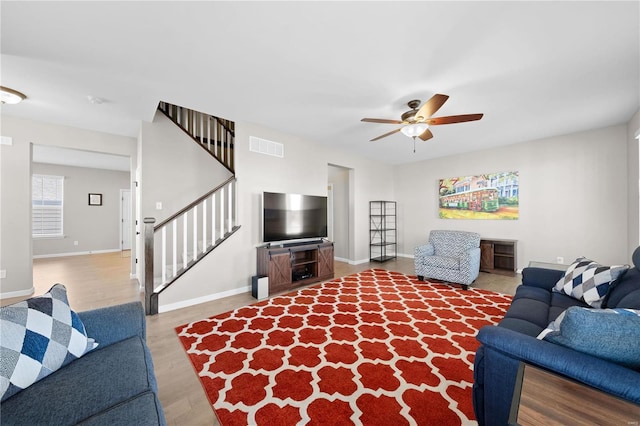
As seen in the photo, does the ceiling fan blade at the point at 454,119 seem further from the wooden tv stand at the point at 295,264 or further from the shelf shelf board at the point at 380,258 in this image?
the shelf shelf board at the point at 380,258

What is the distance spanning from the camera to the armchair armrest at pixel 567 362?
861 millimetres

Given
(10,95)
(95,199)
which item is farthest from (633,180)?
(95,199)

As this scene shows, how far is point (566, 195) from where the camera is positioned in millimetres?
4414

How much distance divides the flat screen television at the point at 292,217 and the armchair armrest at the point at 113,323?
224 centimetres

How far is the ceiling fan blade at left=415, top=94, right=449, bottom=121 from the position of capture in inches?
91.1

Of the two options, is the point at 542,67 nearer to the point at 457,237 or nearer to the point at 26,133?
the point at 457,237

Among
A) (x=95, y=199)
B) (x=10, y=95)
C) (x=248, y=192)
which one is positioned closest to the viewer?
(x=10, y=95)

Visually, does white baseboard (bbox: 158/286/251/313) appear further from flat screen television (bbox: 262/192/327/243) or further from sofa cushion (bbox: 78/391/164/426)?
sofa cushion (bbox: 78/391/164/426)

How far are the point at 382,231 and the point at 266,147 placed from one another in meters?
3.87

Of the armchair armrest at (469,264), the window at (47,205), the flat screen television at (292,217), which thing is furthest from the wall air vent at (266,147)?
the window at (47,205)

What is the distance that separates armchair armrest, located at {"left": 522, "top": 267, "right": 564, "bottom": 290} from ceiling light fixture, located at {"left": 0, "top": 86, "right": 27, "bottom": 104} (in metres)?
5.90

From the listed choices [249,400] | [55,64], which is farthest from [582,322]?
[55,64]

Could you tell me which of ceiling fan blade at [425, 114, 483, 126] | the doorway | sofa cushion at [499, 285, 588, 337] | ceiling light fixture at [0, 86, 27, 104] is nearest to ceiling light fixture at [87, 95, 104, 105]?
ceiling light fixture at [0, 86, 27, 104]

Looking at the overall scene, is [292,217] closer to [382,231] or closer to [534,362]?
[382,231]
